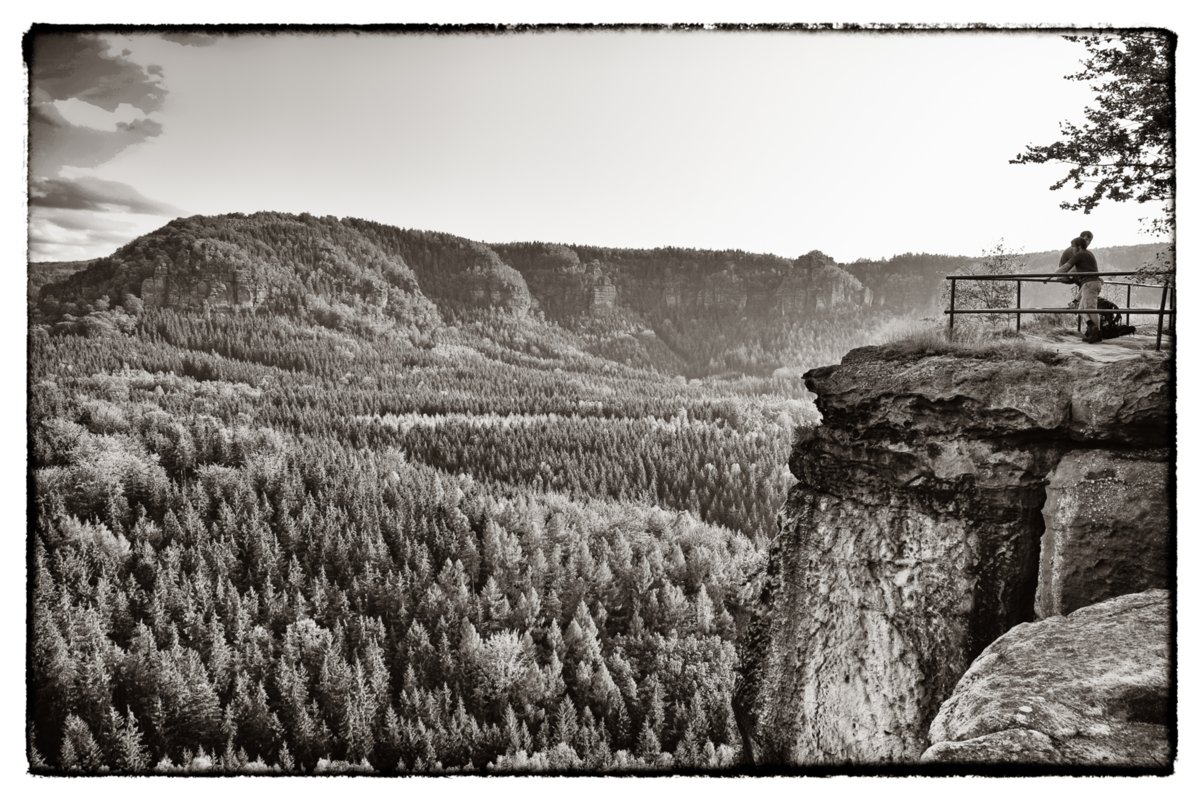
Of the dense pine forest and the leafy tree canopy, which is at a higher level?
the leafy tree canopy

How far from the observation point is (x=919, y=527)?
6.16 m

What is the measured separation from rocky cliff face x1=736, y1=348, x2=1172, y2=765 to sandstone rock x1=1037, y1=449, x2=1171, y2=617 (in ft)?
0.05

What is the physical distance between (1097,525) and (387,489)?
7.61 m

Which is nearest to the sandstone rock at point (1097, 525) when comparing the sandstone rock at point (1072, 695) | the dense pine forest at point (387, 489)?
the sandstone rock at point (1072, 695)

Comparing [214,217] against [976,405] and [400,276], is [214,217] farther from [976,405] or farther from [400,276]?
[976,405]

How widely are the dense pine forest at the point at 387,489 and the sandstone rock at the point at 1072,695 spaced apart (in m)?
2.16

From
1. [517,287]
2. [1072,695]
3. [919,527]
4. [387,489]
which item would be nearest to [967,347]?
[919,527]

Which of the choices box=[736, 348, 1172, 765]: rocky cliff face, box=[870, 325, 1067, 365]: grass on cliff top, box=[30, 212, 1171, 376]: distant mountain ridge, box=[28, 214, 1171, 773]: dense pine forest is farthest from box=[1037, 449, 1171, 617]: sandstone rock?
box=[30, 212, 1171, 376]: distant mountain ridge

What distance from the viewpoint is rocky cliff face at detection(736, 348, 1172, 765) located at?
560cm

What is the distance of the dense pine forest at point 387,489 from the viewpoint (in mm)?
6902

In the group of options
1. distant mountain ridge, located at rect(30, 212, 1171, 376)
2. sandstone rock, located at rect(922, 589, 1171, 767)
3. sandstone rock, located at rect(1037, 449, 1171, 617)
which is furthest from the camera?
distant mountain ridge, located at rect(30, 212, 1171, 376)

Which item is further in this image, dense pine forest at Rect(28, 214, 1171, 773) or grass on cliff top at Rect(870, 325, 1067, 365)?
dense pine forest at Rect(28, 214, 1171, 773)

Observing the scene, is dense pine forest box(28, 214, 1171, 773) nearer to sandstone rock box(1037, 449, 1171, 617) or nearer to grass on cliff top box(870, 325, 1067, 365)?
grass on cliff top box(870, 325, 1067, 365)

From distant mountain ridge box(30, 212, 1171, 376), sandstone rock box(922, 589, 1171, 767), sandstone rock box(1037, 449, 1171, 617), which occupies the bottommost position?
sandstone rock box(922, 589, 1171, 767)
